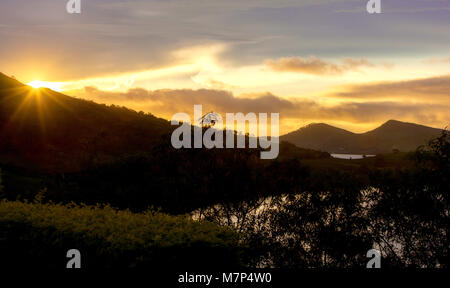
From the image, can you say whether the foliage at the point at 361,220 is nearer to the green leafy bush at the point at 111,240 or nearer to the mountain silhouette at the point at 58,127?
the green leafy bush at the point at 111,240

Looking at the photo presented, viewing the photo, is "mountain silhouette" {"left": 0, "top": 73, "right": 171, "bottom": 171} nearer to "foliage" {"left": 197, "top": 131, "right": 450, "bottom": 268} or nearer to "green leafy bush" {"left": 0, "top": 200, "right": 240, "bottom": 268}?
"foliage" {"left": 197, "top": 131, "right": 450, "bottom": 268}

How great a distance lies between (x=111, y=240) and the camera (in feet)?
28.4

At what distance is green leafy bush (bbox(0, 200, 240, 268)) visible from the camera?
8.42 metres

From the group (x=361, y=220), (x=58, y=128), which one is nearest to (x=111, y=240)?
(x=361, y=220)

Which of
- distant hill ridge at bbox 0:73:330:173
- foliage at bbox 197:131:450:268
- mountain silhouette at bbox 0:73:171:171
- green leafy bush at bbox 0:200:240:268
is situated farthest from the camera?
mountain silhouette at bbox 0:73:171:171

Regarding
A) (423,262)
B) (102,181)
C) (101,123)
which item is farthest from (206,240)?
(101,123)

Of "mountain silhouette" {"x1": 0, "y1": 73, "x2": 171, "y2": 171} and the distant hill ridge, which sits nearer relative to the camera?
the distant hill ridge

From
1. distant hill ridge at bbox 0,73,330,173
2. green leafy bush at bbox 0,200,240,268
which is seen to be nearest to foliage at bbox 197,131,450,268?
green leafy bush at bbox 0,200,240,268

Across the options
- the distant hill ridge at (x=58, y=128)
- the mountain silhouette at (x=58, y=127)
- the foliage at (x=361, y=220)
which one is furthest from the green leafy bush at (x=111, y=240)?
the distant hill ridge at (x=58, y=128)

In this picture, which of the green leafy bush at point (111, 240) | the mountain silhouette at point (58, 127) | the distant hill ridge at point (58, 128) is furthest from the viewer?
the mountain silhouette at point (58, 127)

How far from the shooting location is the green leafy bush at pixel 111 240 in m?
8.42
